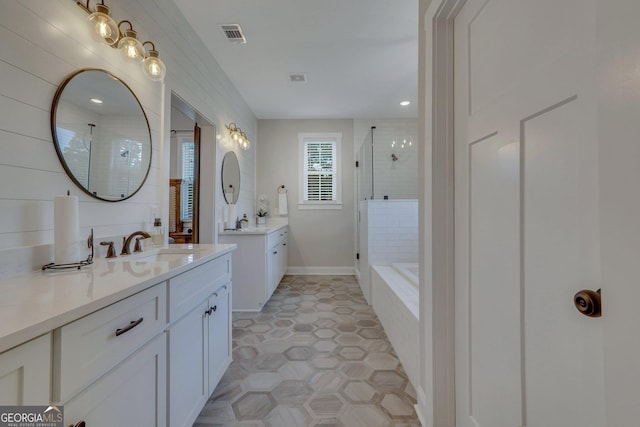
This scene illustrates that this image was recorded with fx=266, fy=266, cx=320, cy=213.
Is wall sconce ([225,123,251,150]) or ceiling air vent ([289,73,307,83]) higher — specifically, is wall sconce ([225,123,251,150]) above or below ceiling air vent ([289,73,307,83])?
below

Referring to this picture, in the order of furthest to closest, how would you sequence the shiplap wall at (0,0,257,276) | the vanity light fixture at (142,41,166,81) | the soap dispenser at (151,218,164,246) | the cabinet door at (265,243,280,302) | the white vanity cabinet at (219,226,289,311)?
the cabinet door at (265,243,280,302)
the white vanity cabinet at (219,226,289,311)
the soap dispenser at (151,218,164,246)
the vanity light fixture at (142,41,166,81)
the shiplap wall at (0,0,257,276)

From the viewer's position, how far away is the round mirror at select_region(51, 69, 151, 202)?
3.95ft

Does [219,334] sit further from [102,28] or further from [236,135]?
[236,135]

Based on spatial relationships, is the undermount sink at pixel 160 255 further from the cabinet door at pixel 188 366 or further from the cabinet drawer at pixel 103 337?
the cabinet drawer at pixel 103 337

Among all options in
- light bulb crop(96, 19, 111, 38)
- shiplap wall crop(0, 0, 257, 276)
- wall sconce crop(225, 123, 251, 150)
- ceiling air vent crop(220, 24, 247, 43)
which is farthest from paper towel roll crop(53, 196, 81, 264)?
wall sconce crop(225, 123, 251, 150)

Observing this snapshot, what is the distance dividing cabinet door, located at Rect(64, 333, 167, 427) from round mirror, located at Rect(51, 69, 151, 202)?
91 cm

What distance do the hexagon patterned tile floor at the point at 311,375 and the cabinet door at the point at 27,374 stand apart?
1.08 metres

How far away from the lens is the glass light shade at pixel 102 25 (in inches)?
50.4

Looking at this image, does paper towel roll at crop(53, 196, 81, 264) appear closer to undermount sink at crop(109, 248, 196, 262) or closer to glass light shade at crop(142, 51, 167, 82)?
undermount sink at crop(109, 248, 196, 262)
